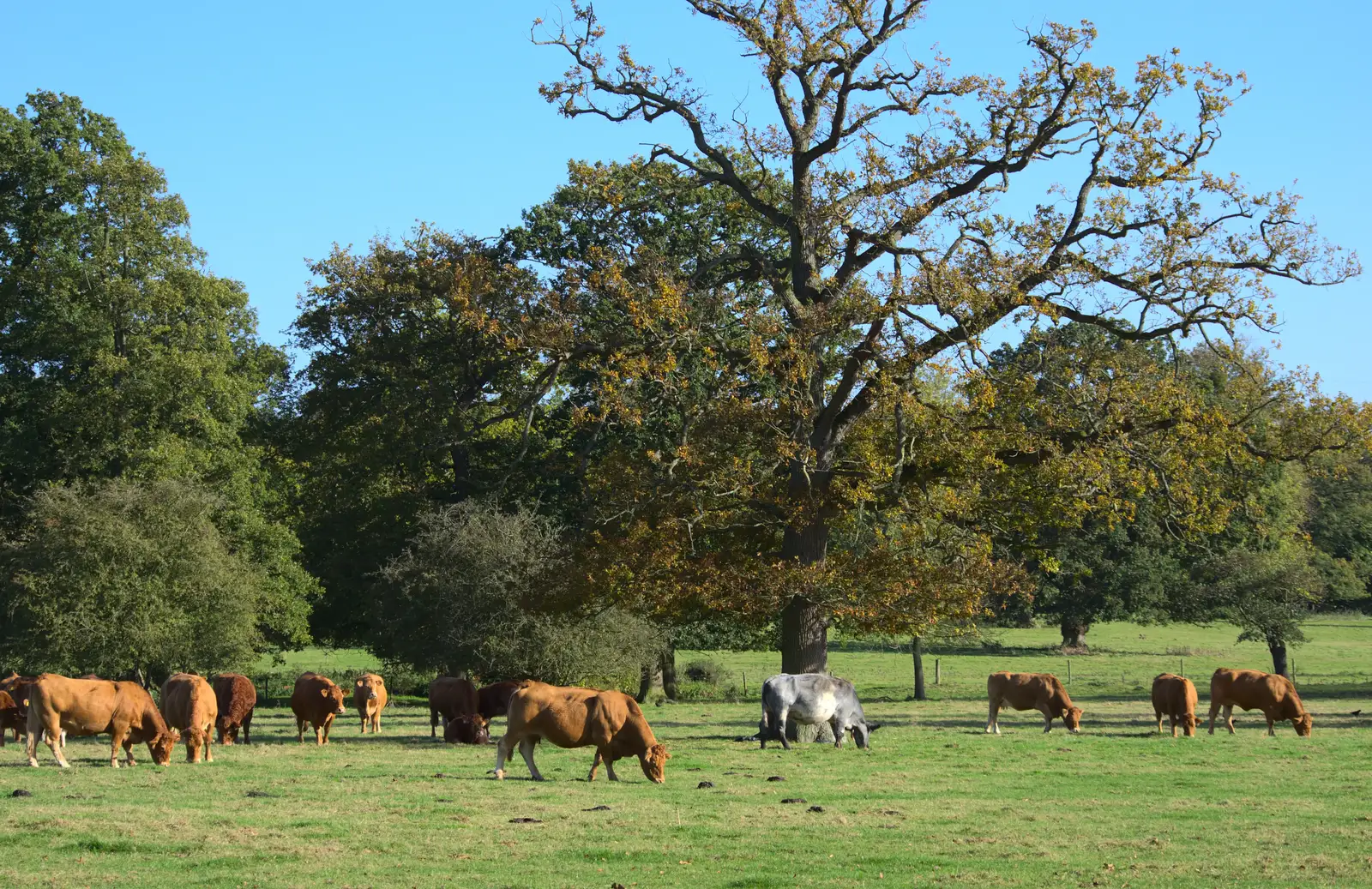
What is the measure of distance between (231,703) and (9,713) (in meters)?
4.14

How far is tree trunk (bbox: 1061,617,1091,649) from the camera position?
6329 centimetres

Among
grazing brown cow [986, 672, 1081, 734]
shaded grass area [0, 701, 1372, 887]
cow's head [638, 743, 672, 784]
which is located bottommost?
shaded grass area [0, 701, 1372, 887]

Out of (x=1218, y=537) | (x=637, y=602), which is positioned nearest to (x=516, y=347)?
(x=637, y=602)

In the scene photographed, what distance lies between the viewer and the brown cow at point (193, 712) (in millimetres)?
21344

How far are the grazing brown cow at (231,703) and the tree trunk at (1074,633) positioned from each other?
44.5m

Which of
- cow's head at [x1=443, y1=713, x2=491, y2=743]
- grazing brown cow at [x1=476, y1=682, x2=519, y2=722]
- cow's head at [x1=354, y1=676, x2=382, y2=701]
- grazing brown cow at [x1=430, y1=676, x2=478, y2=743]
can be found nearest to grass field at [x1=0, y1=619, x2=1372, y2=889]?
cow's head at [x1=443, y1=713, x2=491, y2=743]

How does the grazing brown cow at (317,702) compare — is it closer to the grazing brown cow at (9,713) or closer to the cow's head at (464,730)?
the cow's head at (464,730)

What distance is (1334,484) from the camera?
76312 millimetres

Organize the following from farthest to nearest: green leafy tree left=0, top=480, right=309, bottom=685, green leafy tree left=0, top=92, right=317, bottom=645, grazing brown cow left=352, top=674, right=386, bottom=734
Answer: green leafy tree left=0, top=92, right=317, bottom=645 → green leafy tree left=0, top=480, right=309, bottom=685 → grazing brown cow left=352, top=674, right=386, bottom=734

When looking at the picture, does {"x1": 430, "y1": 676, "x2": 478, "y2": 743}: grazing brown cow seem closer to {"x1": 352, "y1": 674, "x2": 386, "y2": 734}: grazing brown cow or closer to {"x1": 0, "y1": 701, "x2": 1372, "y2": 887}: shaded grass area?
{"x1": 352, "y1": 674, "x2": 386, "y2": 734}: grazing brown cow

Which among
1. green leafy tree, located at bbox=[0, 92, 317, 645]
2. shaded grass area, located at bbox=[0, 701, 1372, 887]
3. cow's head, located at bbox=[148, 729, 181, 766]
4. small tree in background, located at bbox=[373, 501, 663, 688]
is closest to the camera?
shaded grass area, located at bbox=[0, 701, 1372, 887]

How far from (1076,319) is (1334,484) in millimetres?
57608

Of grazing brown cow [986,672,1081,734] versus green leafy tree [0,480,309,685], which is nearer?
grazing brown cow [986,672,1081,734]

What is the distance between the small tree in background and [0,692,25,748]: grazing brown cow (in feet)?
29.8
